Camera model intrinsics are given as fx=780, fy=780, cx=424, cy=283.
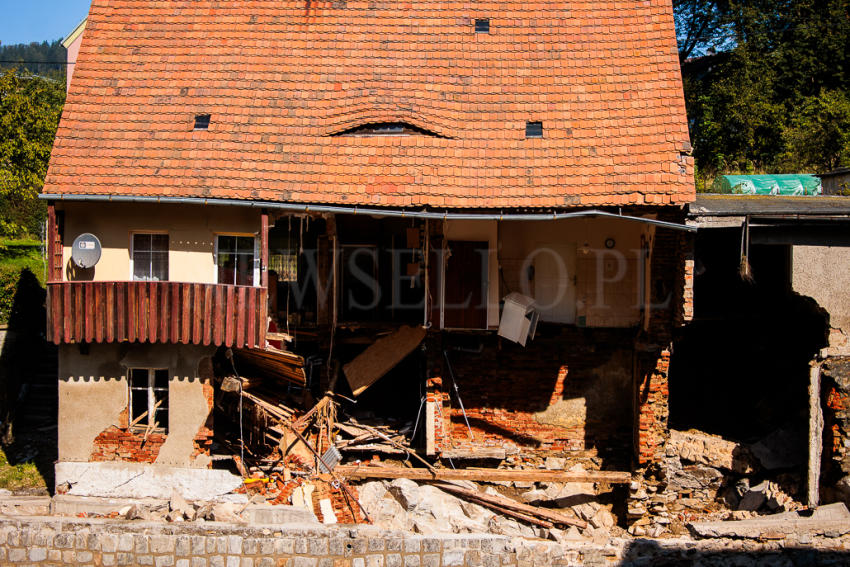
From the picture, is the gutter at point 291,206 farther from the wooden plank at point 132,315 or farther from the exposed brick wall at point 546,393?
the exposed brick wall at point 546,393

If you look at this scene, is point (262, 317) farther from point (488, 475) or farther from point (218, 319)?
point (488, 475)

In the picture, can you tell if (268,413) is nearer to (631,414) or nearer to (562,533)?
(562,533)

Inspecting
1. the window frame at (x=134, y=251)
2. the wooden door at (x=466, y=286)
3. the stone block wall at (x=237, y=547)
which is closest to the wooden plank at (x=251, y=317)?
the window frame at (x=134, y=251)

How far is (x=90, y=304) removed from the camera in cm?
1268

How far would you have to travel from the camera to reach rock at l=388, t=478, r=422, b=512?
12.9 meters

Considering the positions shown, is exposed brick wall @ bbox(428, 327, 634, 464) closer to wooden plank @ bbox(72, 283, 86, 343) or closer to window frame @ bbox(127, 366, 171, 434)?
window frame @ bbox(127, 366, 171, 434)

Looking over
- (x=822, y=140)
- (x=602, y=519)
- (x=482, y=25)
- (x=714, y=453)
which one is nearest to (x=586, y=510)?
(x=602, y=519)

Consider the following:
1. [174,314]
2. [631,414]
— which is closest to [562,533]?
[631,414]

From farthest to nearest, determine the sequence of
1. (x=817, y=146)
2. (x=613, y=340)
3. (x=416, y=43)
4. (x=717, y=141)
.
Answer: (x=717, y=141) < (x=817, y=146) < (x=416, y=43) < (x=613, y=340)

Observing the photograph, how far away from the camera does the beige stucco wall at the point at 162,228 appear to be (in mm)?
13070

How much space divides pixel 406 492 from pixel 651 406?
438 centimetres

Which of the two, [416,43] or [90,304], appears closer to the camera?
[90,304]

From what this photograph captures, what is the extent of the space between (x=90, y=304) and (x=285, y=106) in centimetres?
481

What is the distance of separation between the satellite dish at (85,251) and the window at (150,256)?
0.66 meters
